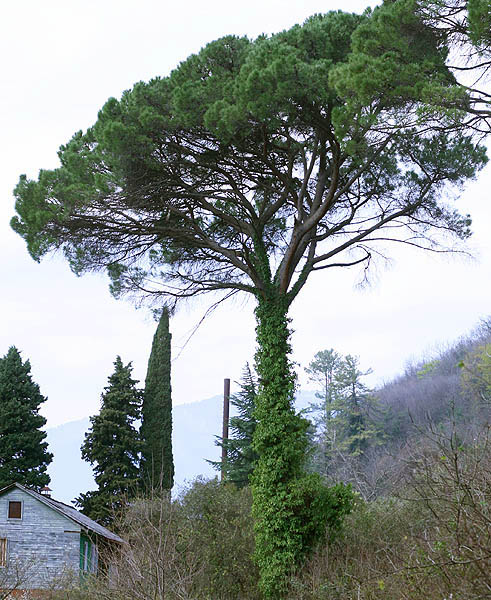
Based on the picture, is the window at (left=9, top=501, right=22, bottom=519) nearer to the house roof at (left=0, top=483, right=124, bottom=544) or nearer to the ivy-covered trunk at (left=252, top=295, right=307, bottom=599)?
the house roof at (left=0, top=483, right=124, bottom=544)

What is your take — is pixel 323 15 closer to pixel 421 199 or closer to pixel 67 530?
pixel 421 199

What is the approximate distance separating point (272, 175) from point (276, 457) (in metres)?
5.06

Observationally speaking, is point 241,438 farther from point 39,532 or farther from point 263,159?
point 263,159

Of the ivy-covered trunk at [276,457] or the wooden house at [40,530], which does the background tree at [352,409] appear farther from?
the ivy-covered trunk at [276,457]

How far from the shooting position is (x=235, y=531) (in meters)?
11.8

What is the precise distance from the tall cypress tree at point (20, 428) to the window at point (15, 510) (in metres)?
2.03

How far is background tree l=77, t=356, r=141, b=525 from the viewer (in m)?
22.4

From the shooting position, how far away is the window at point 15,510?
818 inches

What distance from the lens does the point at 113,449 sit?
22.9 m

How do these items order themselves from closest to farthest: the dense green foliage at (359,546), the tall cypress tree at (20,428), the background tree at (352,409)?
the dense green foliage at (359,546) < the tall cypress tree at (20,428) < the background tree at (352,409)

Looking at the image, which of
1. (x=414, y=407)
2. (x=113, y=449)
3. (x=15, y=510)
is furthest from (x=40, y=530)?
(x=414, y=407)

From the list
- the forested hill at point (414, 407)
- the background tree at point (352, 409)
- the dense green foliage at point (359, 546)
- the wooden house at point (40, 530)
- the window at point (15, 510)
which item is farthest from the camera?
the background tree at point (352, 409)

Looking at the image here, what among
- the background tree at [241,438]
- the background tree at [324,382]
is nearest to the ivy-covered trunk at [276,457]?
the background tree at [241,438]

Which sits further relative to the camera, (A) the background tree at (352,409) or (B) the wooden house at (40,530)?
(A) the background tree at (352,409)
